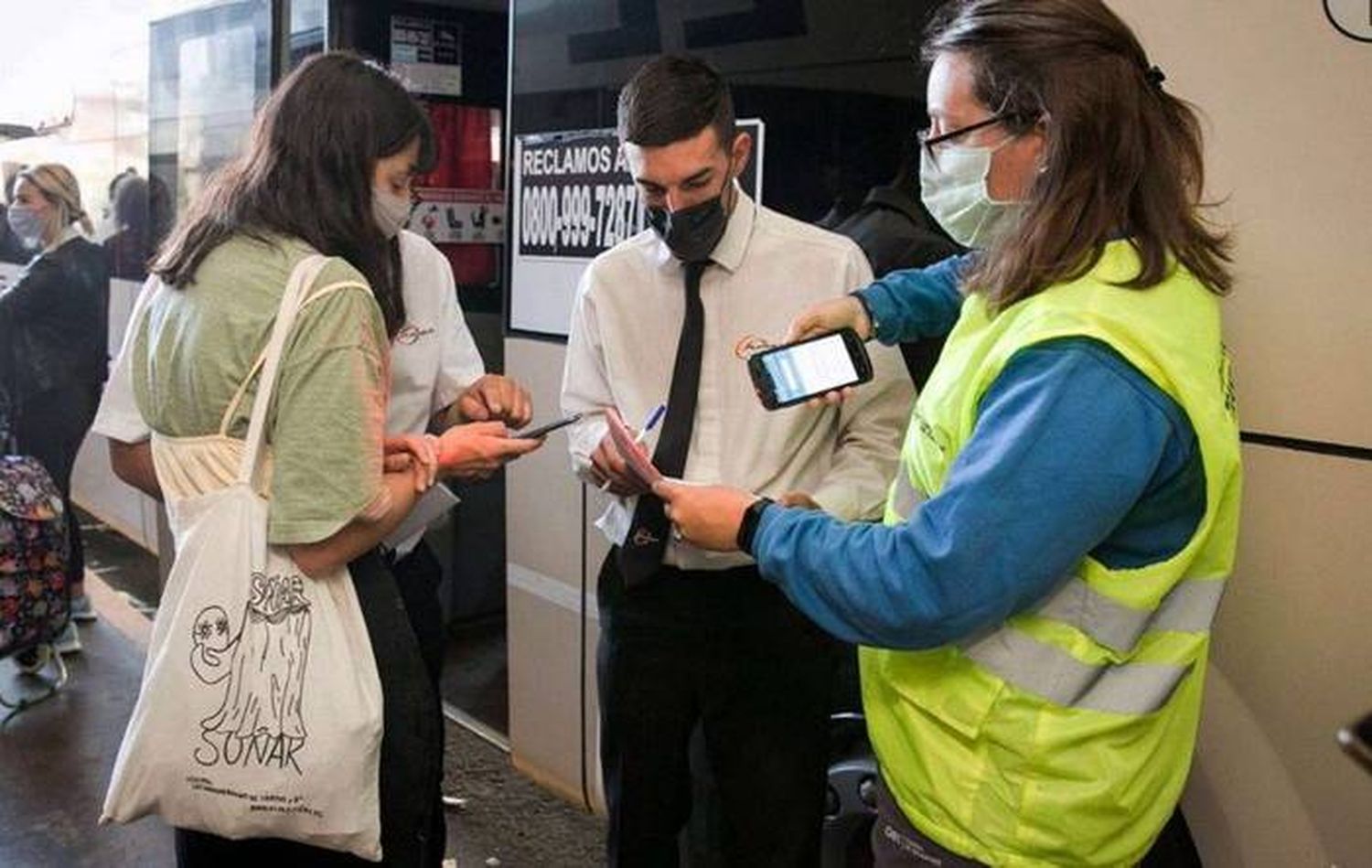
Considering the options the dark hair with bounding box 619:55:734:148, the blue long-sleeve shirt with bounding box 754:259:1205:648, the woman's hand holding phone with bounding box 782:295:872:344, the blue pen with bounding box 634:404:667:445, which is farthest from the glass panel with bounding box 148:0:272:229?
the blue long-sleeve shirt with bounding box 754:259:1205:648

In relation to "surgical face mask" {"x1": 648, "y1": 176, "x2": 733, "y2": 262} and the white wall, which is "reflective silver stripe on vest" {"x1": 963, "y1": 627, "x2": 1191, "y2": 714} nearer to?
the white wall

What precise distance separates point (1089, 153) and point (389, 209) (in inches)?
38.6

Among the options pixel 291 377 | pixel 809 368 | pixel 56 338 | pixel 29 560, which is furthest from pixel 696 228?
pixel 56 338

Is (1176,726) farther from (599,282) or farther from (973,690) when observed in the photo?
(599,282)

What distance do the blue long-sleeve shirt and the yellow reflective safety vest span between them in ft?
0.08

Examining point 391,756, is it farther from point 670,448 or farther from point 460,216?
point 460,216

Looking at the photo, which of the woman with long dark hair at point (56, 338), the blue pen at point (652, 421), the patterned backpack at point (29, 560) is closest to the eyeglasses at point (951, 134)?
the blue pen at point (652, 421)

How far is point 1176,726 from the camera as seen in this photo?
1295mm

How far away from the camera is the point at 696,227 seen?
1.95 meters

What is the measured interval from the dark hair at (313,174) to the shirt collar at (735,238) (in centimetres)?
54

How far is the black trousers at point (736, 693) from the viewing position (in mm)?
1954

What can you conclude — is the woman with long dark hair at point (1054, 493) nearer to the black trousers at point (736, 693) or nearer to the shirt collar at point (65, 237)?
the black trousers at point (736, 693)

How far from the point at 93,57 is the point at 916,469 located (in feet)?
17.3

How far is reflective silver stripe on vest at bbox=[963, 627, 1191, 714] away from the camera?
3.94ft
